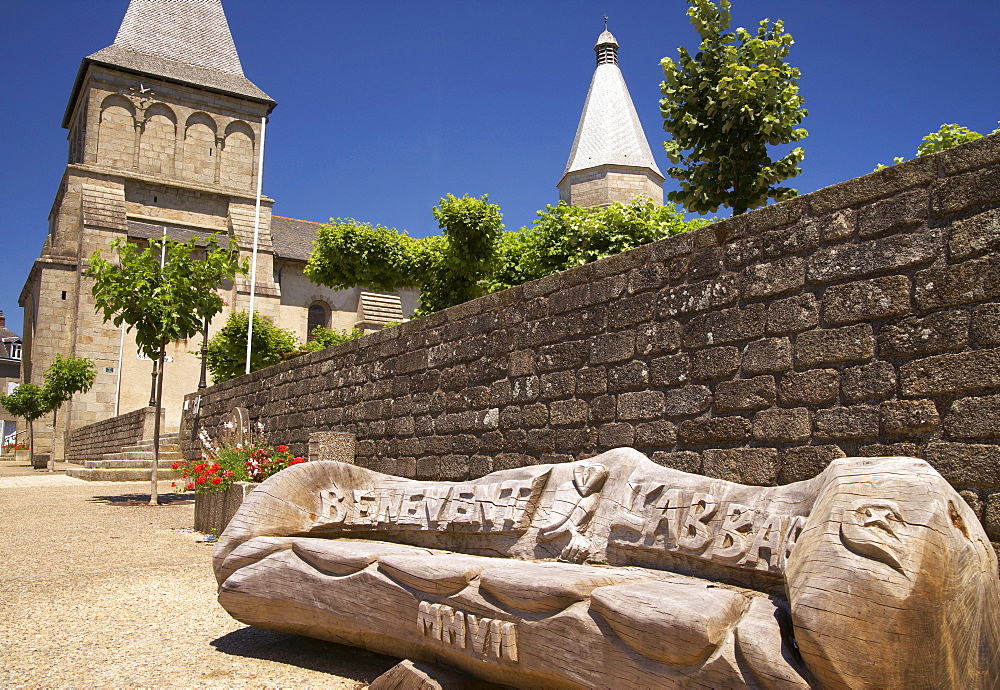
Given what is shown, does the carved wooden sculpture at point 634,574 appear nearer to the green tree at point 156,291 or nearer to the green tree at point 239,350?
the green tree at point 156,291

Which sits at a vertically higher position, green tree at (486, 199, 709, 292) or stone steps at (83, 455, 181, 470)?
green tree at (486, 199, 709, 292)

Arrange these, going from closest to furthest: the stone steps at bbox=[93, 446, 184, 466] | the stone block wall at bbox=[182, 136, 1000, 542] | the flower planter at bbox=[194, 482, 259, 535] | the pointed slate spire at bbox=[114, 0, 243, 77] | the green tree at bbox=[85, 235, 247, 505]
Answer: the stone block wall at bbox=[182, 136, 1000, 542] → the flower planter at bbox=[194, 482, 259, 535] → the green tree at bbox=[85, 235, 247, 505] → the stone steps at bbox=[93, 446, 184, 466] → the pointed slate spire at bbox=[114, 0, 243, 77]

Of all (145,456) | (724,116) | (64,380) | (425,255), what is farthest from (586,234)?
(64,380)

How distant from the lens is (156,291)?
10.9 meters

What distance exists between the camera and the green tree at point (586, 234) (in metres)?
13.3

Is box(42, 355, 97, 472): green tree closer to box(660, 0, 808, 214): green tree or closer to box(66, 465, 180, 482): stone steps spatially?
box(66, 465, 180, 482): stone steps

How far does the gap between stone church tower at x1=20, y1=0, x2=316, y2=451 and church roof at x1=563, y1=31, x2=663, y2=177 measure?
523 inches

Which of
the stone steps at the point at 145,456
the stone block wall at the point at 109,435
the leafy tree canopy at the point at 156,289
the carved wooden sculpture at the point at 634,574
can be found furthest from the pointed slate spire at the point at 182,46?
the carved wooden sculpture at the point at 634,574

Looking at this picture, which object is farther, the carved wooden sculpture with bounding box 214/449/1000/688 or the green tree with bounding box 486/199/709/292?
the green tree with bounding box 486/199/709/292

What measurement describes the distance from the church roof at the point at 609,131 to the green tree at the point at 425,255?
9.43 metres

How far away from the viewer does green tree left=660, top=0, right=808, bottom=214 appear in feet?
28.0

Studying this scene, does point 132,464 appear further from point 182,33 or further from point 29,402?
point 182,33

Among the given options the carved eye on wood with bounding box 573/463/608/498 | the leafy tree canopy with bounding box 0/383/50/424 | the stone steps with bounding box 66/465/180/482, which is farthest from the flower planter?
the leafy tree canopy with bounding box 0/383/50/424

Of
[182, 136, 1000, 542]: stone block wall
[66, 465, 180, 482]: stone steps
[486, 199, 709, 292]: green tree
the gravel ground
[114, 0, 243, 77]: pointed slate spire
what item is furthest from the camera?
[114, 0, 243, 77]: pointed slate spire
